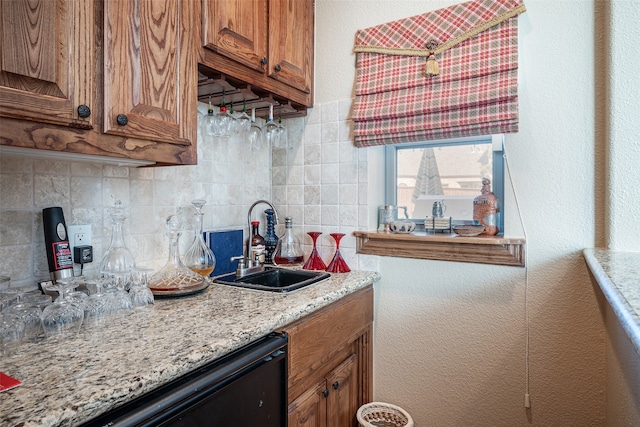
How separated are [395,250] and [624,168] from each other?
89 cm

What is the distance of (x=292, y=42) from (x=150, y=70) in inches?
32.7

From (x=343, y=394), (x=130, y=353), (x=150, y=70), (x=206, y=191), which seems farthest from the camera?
(x=206, y=191)

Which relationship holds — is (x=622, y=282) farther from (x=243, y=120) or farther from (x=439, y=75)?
(x=243, y=120)

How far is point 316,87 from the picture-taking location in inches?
76.5

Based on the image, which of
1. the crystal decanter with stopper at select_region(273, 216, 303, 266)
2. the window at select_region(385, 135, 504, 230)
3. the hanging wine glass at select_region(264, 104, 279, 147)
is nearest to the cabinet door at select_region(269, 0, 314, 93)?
the hanging wine glass at select_region(264, 104, 279, 147)

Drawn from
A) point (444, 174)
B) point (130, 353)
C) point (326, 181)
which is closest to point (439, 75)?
point (444, 174)

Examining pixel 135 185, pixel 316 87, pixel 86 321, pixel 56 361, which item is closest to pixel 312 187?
pixel 316 87

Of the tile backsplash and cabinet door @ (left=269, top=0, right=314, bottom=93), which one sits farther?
cabinet door @ (left=269, top=0, right=314, bottom=93)

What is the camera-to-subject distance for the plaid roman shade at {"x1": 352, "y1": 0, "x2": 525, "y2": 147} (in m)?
1.48

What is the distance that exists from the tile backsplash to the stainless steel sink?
9.1 inches

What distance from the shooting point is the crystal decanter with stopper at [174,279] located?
1.26 m

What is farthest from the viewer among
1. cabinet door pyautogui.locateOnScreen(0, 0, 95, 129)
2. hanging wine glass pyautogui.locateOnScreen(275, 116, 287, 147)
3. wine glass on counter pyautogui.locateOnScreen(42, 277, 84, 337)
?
hanging wine glass pyautogui.locateOnScreen(275, 116, 287, 147)

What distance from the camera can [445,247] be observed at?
163 centimetres

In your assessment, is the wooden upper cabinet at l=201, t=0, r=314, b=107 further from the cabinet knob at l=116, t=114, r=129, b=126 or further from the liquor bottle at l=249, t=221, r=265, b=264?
the liquor bottle at l=249, t=221, r=265, b=264
